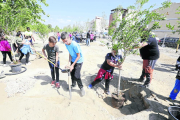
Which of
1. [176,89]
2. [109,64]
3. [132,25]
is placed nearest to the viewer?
[132,25]

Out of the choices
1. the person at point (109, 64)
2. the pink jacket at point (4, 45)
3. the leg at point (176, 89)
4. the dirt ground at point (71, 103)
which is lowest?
the dirt ground at point (71, 103)

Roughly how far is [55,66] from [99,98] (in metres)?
1.83

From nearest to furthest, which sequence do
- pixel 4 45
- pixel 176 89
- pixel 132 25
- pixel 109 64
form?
pixel 132 25
pixel 176 89
pixel 109 64
pixel 4 45

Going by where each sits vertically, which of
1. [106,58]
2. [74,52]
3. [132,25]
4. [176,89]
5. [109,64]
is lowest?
[176,89]

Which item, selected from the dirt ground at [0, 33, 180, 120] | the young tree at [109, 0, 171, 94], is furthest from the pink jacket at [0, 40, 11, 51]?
the young tree at [109, 0, 171, 94]

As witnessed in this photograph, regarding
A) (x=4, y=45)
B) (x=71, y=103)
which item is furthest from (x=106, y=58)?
(x=4, y=45)

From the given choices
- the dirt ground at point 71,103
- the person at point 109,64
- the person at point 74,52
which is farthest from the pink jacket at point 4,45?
the person at point 109,64

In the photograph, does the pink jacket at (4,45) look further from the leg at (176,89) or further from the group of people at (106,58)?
the leg at (176,89)

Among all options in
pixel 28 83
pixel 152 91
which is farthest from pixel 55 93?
pixel 152 91

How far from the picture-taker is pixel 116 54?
2.91 m

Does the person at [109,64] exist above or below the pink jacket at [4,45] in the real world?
below

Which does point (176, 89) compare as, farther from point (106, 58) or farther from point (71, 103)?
point (71, 103)

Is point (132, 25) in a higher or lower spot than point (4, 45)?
higher

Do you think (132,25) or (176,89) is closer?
(132,25)
